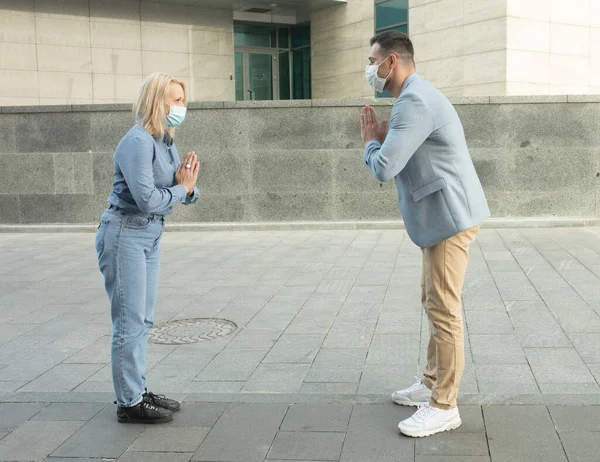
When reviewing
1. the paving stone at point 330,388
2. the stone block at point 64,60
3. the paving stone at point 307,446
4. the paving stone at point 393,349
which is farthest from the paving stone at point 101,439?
the stone block at point 64,60

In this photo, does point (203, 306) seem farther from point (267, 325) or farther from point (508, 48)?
point (508, 48)

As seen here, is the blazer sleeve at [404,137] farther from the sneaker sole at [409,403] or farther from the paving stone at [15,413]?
the paving stone at [15,413]

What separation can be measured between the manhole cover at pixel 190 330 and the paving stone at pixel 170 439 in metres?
1.81

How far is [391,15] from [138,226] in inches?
827

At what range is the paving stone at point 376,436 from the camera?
11.9 ft

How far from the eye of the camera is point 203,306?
7156mm

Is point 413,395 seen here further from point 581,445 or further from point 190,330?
point 190,330

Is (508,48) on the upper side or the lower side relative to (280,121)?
upper

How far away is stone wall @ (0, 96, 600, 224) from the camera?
1212cm

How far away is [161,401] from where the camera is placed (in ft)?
A: 14.1

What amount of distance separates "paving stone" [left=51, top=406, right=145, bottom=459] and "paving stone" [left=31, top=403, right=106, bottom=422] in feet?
0.25

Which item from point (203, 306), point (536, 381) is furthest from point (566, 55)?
point (536, 381)

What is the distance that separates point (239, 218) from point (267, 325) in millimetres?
6502

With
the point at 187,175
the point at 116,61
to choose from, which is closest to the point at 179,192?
the point at 187,175
